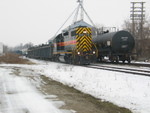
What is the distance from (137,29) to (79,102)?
4373cm

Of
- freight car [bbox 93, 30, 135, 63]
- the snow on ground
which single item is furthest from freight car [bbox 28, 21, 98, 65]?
the snow on ground

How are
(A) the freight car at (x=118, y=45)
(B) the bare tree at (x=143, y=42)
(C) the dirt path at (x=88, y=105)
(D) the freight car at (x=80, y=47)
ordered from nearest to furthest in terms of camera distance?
1. (C) the dirt path at (x=88, y=105)
2. (D) the freight car at (x=80, y=47)
3. (A) the freight car at (x=118, y=45)
4. (B) the bare tree at (x=143, y=42)

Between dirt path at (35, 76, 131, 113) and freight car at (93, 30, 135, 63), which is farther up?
freight car at (93, 30, 135, 63)

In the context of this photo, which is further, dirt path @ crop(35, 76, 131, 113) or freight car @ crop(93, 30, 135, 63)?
freight car @ crop(93, 30, 135, 63)

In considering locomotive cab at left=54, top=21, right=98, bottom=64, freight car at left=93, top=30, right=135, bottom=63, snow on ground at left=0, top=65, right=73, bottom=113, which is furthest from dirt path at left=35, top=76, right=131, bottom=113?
freight car at left=93, top=30, right=135, bottom=63

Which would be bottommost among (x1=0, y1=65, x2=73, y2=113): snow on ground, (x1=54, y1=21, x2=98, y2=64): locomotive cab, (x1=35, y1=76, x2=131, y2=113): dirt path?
(x1=35, y1=76, x2=131, y2=113): dirt path

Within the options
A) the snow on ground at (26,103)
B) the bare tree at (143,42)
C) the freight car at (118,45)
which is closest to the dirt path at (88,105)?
the snow on ground at (26,103)

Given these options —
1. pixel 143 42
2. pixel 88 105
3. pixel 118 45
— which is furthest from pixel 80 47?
pixel 143 42

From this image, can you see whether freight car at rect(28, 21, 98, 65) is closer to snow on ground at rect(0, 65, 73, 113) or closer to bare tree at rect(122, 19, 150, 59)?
bare tree at rect(122, 19, 150, 59)

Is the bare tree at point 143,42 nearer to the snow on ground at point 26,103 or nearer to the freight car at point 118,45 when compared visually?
the freight car at point 118,45

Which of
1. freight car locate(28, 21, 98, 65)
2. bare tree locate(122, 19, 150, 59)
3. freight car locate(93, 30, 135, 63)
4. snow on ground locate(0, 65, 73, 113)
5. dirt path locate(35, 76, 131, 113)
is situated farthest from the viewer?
bare tree locate(122, 19, 150, 59)

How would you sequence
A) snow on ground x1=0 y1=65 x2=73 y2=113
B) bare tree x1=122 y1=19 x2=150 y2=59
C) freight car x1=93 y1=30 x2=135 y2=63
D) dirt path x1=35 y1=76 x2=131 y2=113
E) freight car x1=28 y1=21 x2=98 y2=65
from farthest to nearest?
bare tree x1=122 y1=19 x2=150 y2=59 < freight car x1=93 y1=30 x2=135 y2=63 < freight car x1=28 y1=21 x2=98 y2=65 < dirt path x1=35 y1=76 x2=131 y2=113 < snow on ground x1=0 y1=65 x2=73 y2=113

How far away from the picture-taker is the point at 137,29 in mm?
Result: 46719

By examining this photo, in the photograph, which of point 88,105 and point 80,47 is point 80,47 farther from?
point 88,105
